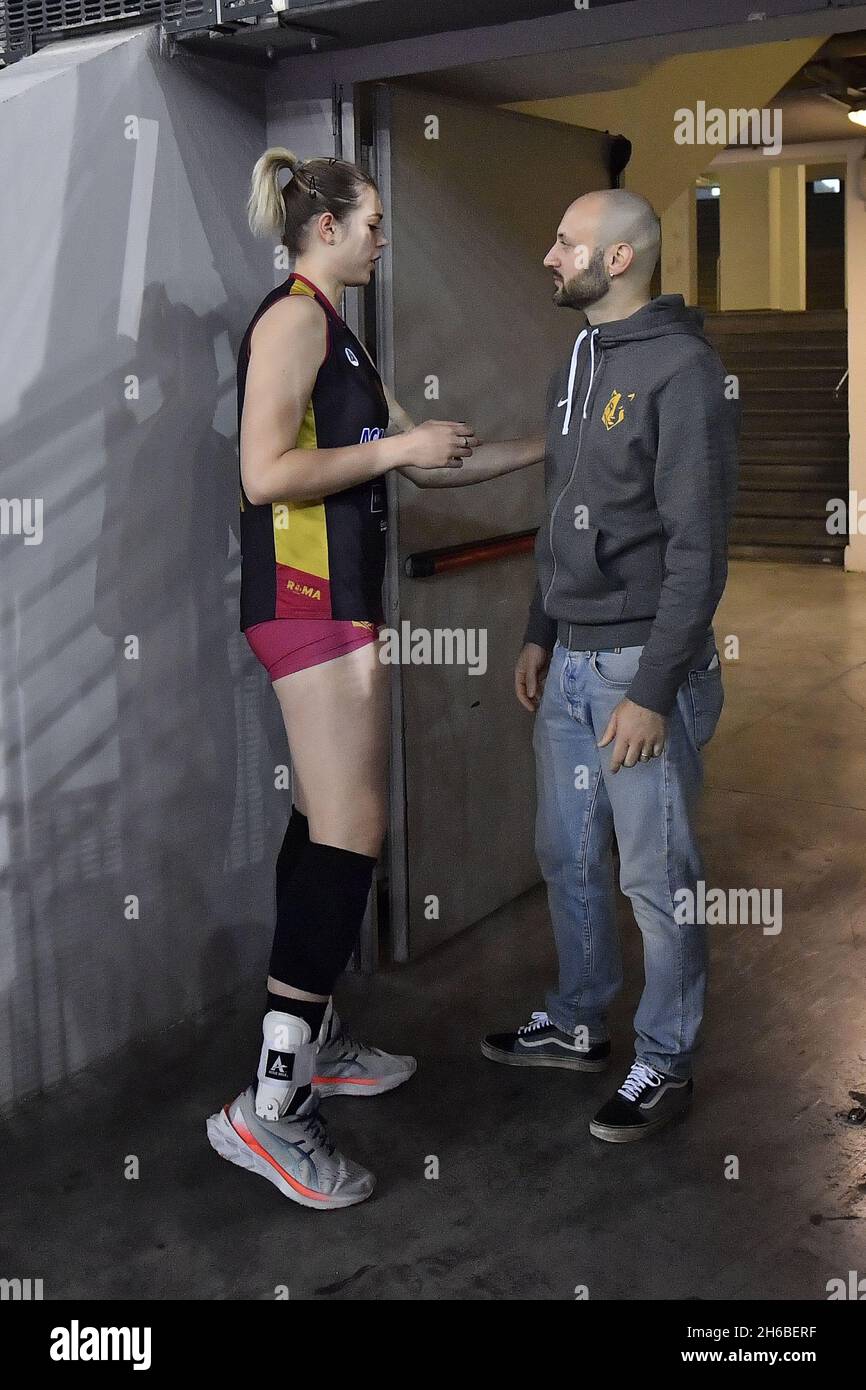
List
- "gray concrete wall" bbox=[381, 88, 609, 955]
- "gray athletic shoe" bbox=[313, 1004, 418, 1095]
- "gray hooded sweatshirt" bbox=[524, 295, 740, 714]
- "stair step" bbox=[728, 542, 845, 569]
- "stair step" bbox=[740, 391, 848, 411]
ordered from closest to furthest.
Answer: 1. "gray hooded sweatshirt" bbox=[524, 295, 740, 714]
2. "gray athletic shoe" bbox=[313, 1004, 418, 1095]
3. "gray concrete wall" bbox=[381, 88, 609, 955]
4. "stair step" bbox=[728, 542, 845, 569]
5. "stair step" bbox=[740, 391, 848, 411]

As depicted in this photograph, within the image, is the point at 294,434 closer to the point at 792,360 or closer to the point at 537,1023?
the point at 537,1023

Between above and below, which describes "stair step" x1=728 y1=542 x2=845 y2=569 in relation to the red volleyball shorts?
below

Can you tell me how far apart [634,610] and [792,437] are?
7.86 metres

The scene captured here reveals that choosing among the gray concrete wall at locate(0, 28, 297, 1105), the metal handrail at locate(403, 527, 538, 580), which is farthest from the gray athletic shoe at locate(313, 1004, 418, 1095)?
the metal handrail at locate(403, 527, 538, 580)

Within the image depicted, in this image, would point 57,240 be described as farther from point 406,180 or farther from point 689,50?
point 689,50

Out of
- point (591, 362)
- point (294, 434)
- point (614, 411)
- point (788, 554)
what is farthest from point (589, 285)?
point (788, 554)

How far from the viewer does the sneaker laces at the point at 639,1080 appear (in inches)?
114

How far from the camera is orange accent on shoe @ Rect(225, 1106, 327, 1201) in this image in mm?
2645

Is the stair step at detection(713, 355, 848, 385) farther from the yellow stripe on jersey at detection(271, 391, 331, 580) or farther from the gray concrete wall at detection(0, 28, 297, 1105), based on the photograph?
the yellow stripe on jersey at detection(271, 391, 331, 580)

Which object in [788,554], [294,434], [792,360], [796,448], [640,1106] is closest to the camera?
[294,434]

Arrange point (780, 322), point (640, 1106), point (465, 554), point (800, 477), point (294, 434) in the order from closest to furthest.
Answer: point (294, 434)
point (640, 1106)
point (465, 554)
point (800, 477)
point (780, 322)

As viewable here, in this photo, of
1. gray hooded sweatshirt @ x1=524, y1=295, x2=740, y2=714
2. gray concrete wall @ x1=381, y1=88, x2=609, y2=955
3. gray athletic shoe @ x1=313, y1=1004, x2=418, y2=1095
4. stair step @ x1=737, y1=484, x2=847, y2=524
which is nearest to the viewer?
gray hooded sweatshirt @ x1=524, y1=295, x2=740, y2=714

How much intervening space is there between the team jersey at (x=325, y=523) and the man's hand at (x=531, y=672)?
18.3 inches

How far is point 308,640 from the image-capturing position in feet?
9.00
